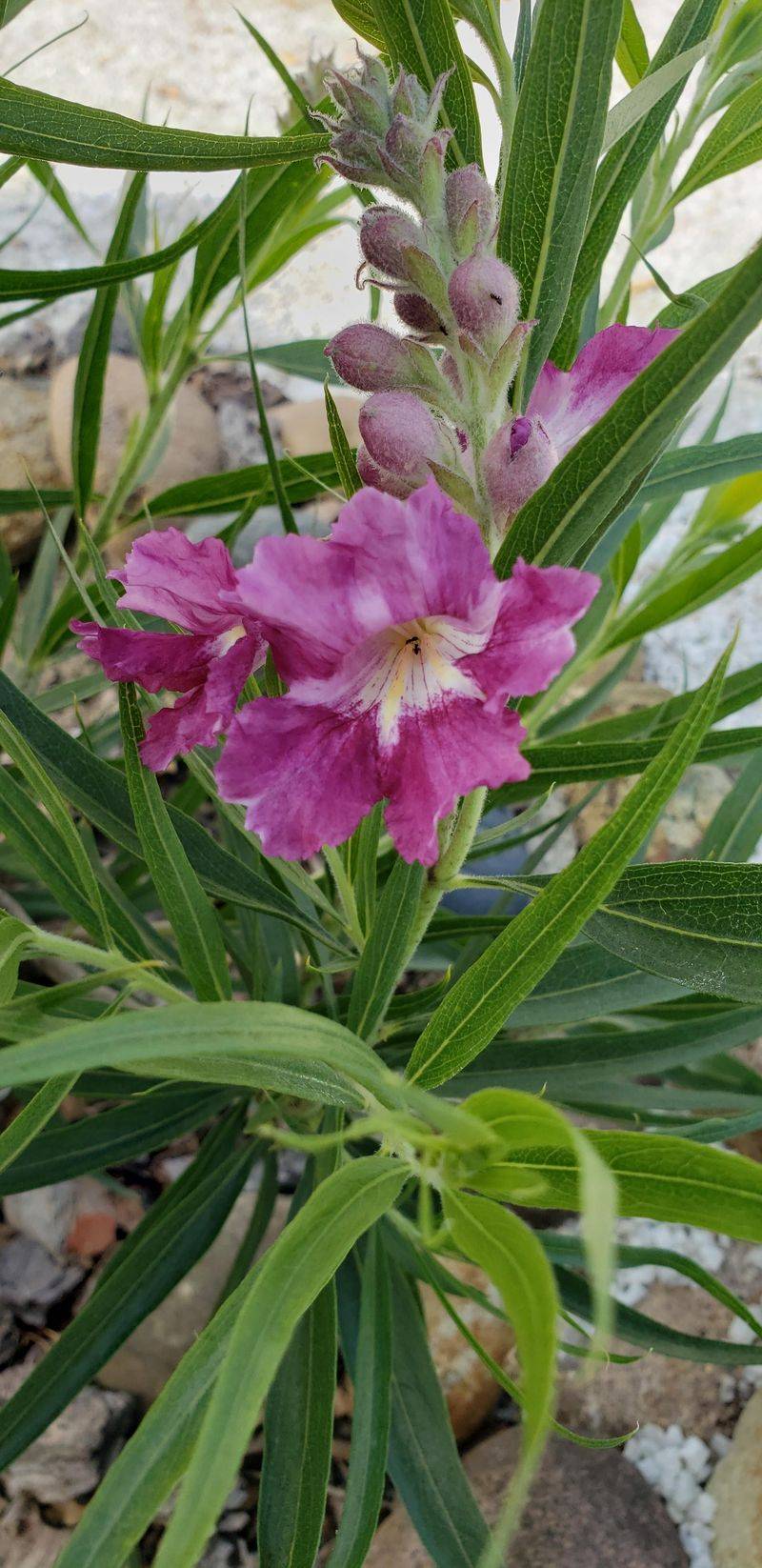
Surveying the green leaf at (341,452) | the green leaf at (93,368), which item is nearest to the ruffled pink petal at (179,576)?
the green leaf at (341,452)

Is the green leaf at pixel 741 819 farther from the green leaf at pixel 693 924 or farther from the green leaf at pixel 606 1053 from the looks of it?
the green leaf at pixel 693 924

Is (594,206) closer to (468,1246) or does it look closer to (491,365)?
(491,365)

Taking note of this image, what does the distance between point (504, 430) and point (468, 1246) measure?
0.32 metres

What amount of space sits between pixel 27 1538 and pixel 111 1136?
436mm

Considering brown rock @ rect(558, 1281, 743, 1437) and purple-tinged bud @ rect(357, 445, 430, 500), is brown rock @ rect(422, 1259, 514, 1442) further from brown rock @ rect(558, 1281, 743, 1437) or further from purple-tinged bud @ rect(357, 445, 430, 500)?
purple-tinged bud @ rect(357, 445, 430, 500)

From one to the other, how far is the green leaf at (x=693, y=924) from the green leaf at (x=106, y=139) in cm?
42

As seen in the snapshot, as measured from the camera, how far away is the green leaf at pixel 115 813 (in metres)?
0.69

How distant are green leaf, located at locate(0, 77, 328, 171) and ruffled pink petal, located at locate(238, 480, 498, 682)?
0.30 metres

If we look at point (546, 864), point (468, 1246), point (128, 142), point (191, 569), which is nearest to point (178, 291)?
point (546, 864)

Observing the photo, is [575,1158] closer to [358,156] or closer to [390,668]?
[390,668]

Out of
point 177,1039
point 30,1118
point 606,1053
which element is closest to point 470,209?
point 177,1039

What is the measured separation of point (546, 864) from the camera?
1.68 metres

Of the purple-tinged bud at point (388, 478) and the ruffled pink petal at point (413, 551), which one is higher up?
the purple-tinged bud at point (388, 478)

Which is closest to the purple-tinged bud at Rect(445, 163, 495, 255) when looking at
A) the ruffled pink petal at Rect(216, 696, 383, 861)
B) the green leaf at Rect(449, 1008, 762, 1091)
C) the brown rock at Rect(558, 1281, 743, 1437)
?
the ruffled pink petal at Rect(216, 696, 383, 861)
